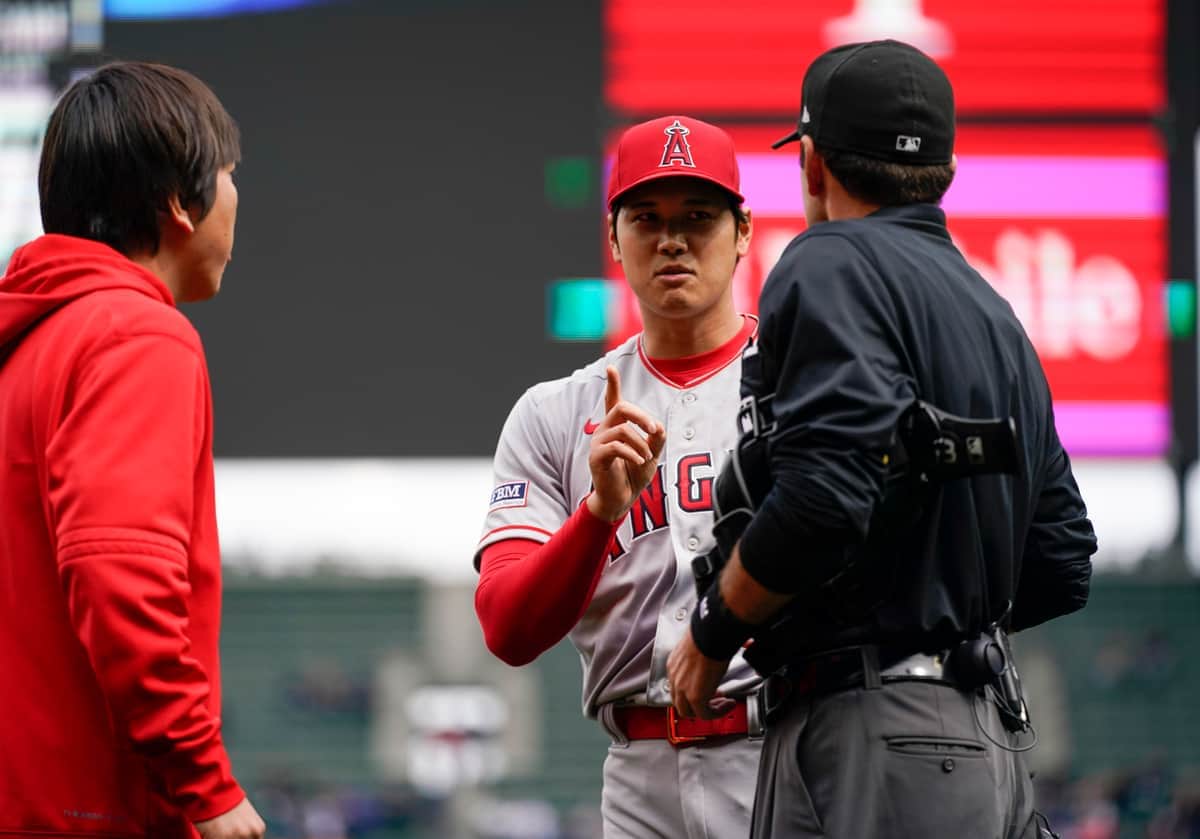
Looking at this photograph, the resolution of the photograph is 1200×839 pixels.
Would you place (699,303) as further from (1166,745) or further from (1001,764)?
(1166,745)

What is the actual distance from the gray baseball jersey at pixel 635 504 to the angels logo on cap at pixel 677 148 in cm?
33

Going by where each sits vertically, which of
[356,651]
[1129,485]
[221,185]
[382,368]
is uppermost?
[221,185]

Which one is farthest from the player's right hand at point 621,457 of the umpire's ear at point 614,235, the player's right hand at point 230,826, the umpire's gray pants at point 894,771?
the player's right hand at point 230,826

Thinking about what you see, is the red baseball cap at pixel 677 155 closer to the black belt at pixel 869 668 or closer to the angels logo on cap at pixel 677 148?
the angels logo on cap at pixel 677 148

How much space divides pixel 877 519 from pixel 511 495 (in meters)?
0.84

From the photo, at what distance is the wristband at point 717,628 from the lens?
2.08 meters

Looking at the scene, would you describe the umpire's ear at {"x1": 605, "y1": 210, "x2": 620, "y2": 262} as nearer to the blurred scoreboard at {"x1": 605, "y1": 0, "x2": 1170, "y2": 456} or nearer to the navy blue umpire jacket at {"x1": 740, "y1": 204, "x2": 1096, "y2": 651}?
the navy blue umpire jacket at {"x1": 740, "y1": 204, "x2": 1096, "y2": 651}

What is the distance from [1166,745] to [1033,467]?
39.6 feet

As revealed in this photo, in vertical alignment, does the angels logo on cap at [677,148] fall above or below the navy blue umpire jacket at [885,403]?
above

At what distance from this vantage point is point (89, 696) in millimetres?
2029

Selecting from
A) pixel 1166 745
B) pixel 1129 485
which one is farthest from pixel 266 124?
pixel 1166 745

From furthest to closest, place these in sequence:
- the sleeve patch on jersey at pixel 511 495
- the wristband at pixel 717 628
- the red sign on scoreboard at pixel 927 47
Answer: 1. the red sign on scoreboard at pixel 927 47
2. the sleeve patch on jersey at pixel 511 495
3. the wristband at pixel 717 628

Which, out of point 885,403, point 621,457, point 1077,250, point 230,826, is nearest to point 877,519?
point 885,403

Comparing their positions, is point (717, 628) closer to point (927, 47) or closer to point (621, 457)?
point (621, 457)
